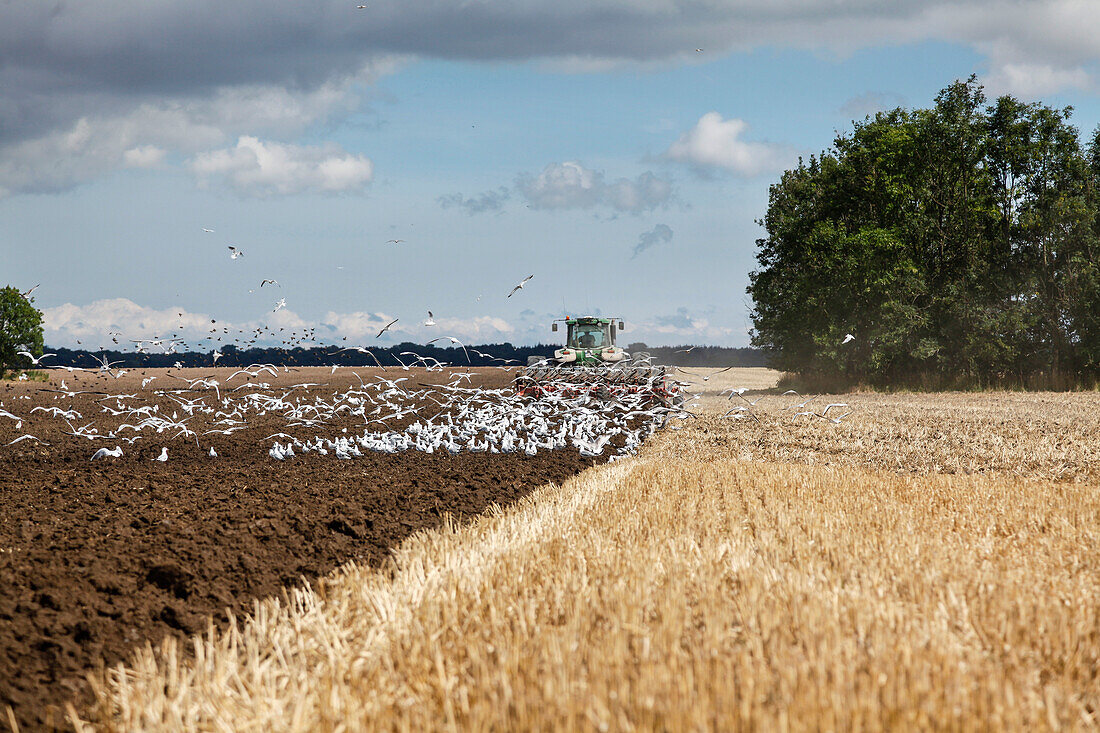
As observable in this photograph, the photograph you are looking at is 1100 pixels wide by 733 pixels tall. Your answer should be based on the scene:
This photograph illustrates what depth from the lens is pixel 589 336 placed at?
2408 centimetres

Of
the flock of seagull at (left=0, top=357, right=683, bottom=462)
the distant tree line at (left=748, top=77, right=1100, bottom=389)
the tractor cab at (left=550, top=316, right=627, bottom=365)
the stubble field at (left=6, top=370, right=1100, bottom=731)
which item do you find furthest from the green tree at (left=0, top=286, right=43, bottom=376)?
the stubble field at (left=6, top=370, right=1100, bottom=731)

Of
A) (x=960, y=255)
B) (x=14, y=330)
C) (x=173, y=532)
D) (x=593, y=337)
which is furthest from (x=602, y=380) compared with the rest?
(x=14, y=330)

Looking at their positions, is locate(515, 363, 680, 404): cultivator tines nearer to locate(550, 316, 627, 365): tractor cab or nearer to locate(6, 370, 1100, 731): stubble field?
locate(550, 316, 627, 365): tractor cab

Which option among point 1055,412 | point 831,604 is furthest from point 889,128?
point 831,604

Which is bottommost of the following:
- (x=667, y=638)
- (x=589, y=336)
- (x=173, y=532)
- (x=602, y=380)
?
(x=173, y=532)

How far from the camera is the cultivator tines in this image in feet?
62.9

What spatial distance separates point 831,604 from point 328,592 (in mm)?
3131

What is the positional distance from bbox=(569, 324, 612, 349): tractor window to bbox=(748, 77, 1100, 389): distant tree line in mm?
13748

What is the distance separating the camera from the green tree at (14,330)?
42812 mm

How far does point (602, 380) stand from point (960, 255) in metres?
20.9

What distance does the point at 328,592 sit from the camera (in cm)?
536

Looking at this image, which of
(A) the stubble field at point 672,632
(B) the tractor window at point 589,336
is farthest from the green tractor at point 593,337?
(A) the stubble field at point 672,632

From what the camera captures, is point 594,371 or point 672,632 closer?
point 672,632

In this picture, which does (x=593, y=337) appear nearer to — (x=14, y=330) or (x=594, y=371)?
(x=594, y=371)
